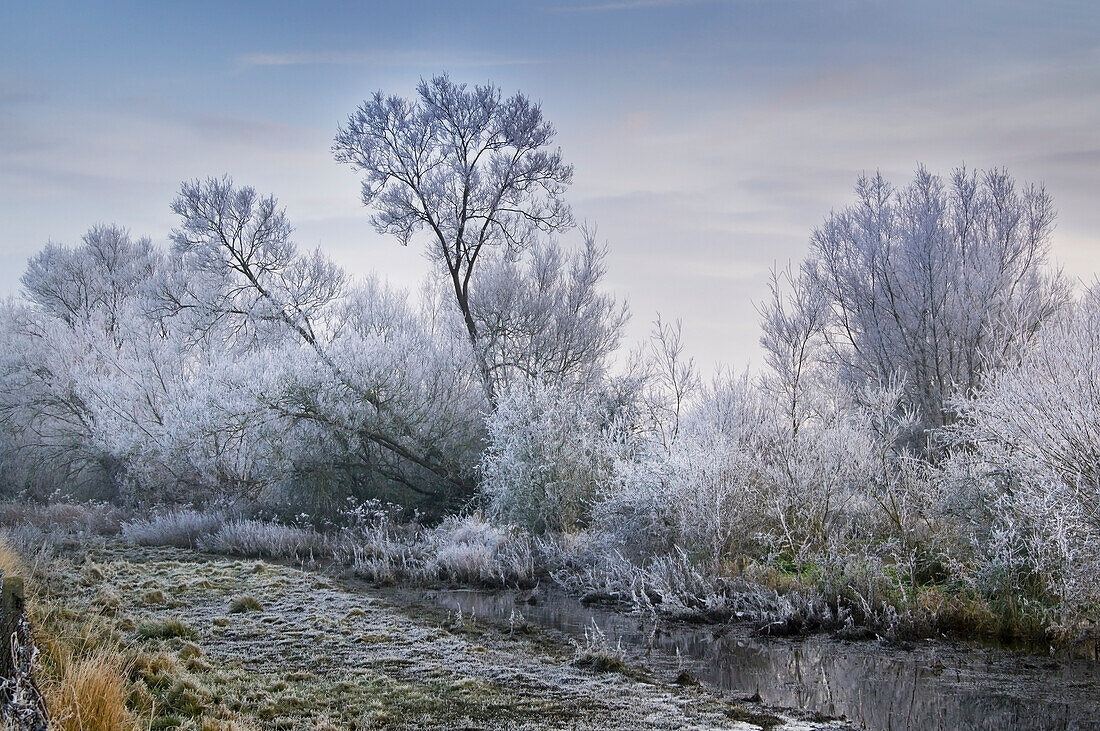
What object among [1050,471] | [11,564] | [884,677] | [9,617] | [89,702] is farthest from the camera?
[11,564]

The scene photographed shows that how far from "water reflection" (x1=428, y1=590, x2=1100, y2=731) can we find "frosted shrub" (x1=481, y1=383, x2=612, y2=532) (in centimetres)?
497

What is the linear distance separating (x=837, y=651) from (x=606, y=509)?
175 inches

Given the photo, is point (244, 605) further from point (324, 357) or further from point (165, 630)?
point (324, 357)

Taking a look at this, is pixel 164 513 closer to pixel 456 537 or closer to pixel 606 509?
pixel 456 537

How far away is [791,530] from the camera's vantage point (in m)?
11.5

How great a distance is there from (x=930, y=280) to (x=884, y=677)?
530 inches

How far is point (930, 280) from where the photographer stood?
62.6ft

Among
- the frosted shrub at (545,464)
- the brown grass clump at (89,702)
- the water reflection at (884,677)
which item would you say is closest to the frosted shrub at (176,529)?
the frosted shrub at (545,464)

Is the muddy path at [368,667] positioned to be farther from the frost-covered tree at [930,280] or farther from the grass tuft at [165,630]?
A: the frost-covered tree at [930,280]

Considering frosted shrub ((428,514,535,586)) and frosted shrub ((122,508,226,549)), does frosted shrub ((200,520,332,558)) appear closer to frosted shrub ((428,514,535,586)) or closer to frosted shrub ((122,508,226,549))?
frosted shrub ((122,508,226,549))

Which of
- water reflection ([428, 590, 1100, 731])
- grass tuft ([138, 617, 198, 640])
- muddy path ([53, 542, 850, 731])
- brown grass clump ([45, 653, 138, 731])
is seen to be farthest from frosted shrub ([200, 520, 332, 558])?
brown grass clump ([45, 653, 138, 731])

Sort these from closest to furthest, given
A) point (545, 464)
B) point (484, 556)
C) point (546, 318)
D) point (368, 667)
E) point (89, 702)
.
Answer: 1. point (89, 702)
2. point (368, 667)
3. point (484, 556)
4. point (545, 464)
5. point (546, 318)

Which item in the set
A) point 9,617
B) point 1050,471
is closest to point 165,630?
point 9,617

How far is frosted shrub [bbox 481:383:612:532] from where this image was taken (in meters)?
14.8
